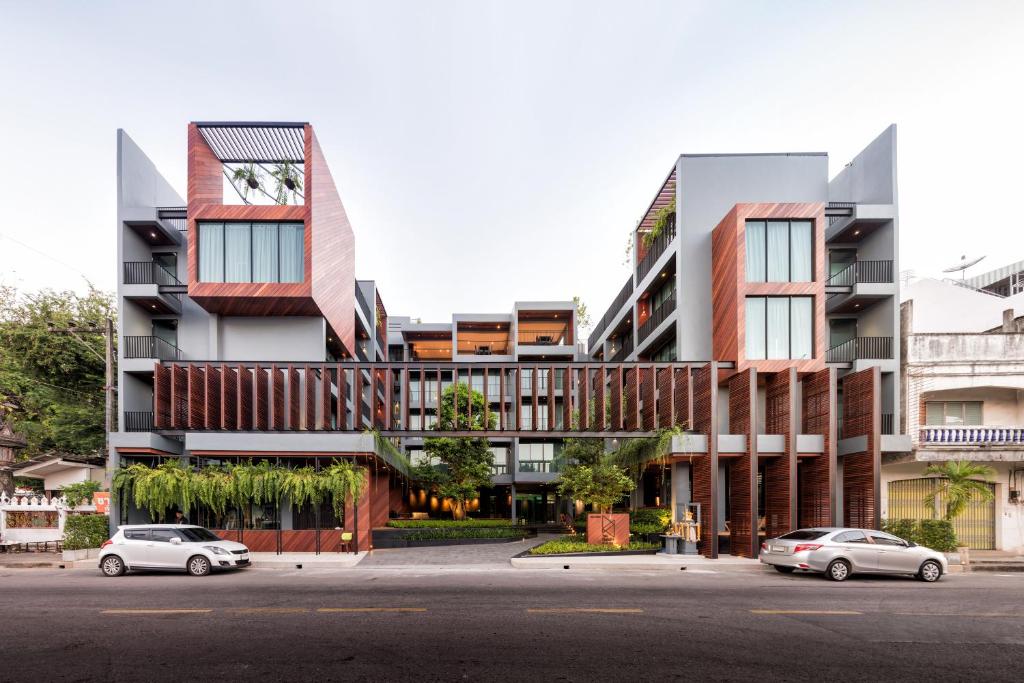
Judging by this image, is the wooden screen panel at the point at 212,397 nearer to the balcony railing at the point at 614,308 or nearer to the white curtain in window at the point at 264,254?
the white curtain in window at the point at 264,254

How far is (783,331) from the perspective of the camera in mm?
24703

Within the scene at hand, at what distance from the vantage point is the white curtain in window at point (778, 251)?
2489cm

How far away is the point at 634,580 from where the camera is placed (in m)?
15.7

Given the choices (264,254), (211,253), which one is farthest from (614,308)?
(211,253)

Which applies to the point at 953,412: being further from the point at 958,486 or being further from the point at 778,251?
the point at 778,251

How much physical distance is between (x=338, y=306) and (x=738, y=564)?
23706mm

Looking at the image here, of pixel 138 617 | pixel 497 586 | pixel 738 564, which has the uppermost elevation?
pixel 138 617

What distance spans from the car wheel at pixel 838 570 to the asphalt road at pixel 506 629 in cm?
36

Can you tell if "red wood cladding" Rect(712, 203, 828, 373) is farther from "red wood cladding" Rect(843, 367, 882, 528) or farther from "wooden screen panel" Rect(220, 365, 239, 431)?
"wooden screen panel" Rect(220, 365, 239, 431)

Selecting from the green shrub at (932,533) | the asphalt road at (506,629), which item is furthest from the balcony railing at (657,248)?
the asphalt road at (506,629)

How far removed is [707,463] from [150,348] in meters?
26.9

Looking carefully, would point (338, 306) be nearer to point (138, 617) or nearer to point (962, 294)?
point (138, 617)

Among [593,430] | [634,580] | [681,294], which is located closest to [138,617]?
[634,580]

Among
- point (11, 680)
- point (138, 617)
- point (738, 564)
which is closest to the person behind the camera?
point (11, 680)
